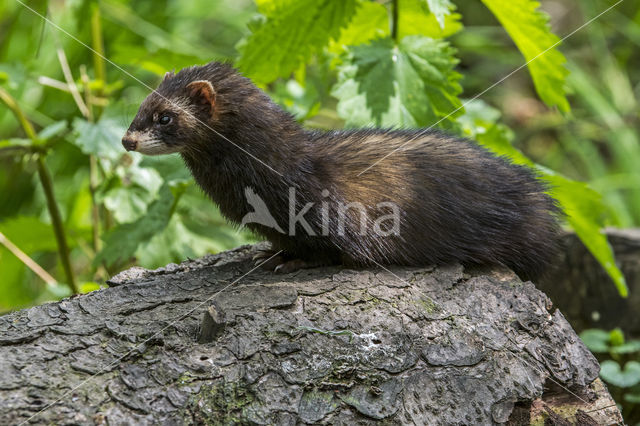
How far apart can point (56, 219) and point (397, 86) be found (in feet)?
7.16

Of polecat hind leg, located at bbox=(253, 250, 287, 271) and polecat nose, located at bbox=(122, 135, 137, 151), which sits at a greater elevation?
polecat nose, located at bbox=(122, 135, 137, 151)

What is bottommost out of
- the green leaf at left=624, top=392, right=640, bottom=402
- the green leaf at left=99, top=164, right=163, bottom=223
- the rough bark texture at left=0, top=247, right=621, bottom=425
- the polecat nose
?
the green leaf at left=624, top=392, right=640, bottom=402

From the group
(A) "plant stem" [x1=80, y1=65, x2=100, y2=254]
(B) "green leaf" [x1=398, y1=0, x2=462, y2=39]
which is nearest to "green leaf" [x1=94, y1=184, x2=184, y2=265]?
(A) "plant stem" [x1=80, y1=65, x2=100, y2=254]

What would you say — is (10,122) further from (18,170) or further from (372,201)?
(372,201)

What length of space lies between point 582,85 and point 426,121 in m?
4.61

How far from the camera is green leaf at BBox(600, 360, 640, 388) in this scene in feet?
11.8

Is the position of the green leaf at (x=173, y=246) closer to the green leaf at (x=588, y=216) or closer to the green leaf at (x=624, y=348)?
the green leaf at (x=588, y=216)

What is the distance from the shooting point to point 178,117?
3.10 m

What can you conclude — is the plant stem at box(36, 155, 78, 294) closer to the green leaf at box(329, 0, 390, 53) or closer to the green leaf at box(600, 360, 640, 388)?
the green leaf at box(329, 0, 390, 53)

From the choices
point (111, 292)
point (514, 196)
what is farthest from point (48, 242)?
point (514, 196)

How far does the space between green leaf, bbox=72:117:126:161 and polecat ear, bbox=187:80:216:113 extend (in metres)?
1.10

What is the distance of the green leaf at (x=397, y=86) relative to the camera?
3711 millimetres

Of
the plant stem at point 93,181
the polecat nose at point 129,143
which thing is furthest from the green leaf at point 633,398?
the plant stem at point 93,181

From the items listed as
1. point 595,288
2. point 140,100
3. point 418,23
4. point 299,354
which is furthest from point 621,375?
point 140,100
